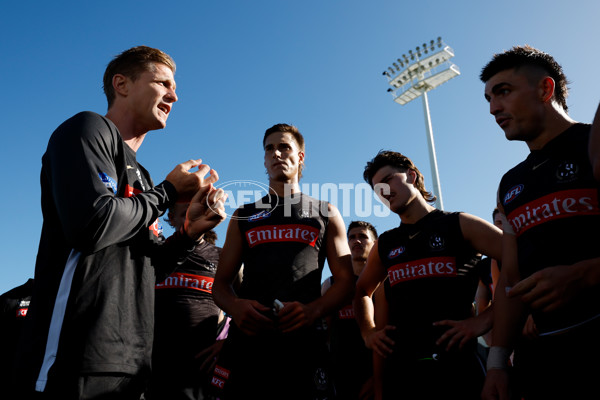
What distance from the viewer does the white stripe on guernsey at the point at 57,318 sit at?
1.59 metres

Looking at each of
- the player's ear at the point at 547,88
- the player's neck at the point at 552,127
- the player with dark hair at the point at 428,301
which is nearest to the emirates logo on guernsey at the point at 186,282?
the player with dark hair at the point at 428,301

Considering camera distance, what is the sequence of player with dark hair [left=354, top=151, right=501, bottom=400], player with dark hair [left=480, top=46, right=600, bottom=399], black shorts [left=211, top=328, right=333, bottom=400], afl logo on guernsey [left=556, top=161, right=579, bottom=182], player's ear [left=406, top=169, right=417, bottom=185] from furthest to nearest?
player's ear [left=406, top=169, right=417, bottom=185], player with dark hair [left=354, top=151, right=501, bottom=400], black shorts [left=211, top=328, right=333, bottom=400], afl logo on guernsey [left=556, top=161, right=579, bottom=182], player with dark hair [left=480, top=46, right=600, bottom=399]

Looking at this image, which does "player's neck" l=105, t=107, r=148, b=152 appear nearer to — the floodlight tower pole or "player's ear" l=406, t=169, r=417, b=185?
"player's ear" l=406, t=169, r=417, b=185

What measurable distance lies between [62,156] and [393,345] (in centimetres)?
281

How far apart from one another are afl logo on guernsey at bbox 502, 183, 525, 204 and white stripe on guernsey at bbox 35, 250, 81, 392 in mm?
2576

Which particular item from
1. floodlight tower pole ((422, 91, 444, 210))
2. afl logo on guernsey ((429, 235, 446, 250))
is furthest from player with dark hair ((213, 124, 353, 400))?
floodlight tower pole ((422, 91, 444, 210))

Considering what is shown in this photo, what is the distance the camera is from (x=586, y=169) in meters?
2.25

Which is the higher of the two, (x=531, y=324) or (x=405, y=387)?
(x=531, y=324)

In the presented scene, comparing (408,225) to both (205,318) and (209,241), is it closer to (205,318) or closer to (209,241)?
(205,318)

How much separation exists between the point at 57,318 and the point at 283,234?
1935mm

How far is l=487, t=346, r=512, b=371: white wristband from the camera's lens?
245cm

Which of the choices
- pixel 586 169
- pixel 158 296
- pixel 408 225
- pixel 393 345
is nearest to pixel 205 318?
pixel 158 296

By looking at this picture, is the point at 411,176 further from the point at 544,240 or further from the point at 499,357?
the point at 499,357

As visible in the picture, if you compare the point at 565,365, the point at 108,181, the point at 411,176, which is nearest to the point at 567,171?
the point at 565,365
